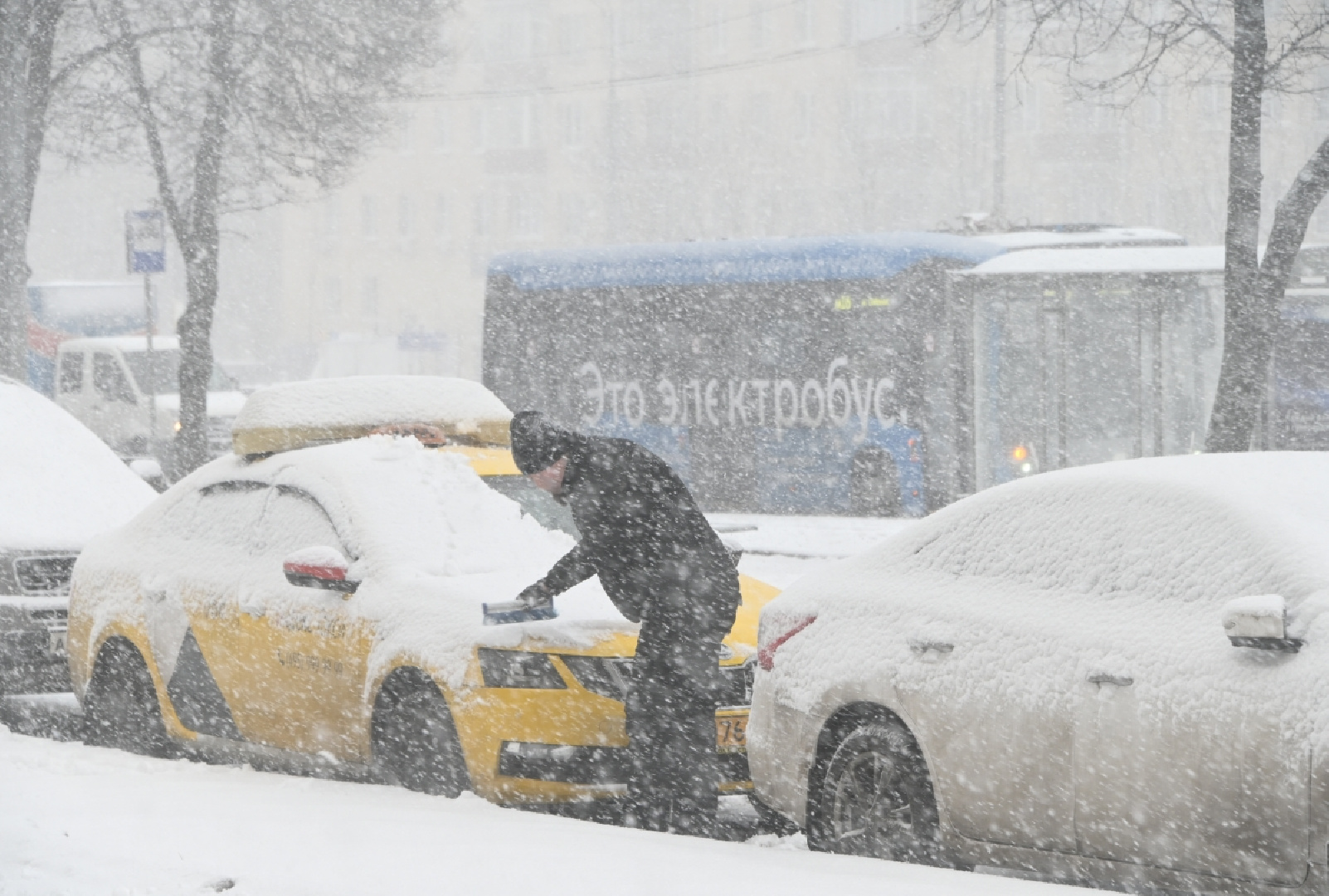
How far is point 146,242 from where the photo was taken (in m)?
21.5

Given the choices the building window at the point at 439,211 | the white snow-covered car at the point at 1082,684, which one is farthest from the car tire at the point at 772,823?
the building window at the point at 439,211

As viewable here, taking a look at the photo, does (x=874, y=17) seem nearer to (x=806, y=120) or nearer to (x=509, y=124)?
(x=806, y=120)

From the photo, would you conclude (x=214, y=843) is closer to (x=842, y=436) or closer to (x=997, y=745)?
(x=997, y=745)

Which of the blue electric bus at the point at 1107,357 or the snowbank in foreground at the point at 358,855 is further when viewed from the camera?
the blue electric bus at the point at 1107,357

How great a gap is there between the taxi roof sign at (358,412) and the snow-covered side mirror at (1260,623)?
14.1 ft

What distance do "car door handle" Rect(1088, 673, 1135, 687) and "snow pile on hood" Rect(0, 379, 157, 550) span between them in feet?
20.1

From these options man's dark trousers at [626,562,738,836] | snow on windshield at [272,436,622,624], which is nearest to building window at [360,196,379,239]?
snow on windshield at [272,436,622,624]

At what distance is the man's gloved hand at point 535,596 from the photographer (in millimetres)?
6723

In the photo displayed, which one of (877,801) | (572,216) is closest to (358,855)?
(877,801)

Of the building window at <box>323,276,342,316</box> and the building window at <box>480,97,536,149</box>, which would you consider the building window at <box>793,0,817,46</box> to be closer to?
the building window at <box>480,97,536,149</box>

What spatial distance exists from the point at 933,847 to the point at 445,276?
67.5 meters

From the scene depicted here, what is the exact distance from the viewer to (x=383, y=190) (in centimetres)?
7369

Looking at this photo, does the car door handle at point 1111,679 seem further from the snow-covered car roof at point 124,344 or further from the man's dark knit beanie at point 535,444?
the snow-covered car roof at point 124,344

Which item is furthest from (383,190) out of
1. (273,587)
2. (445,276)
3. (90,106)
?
(273,587)
